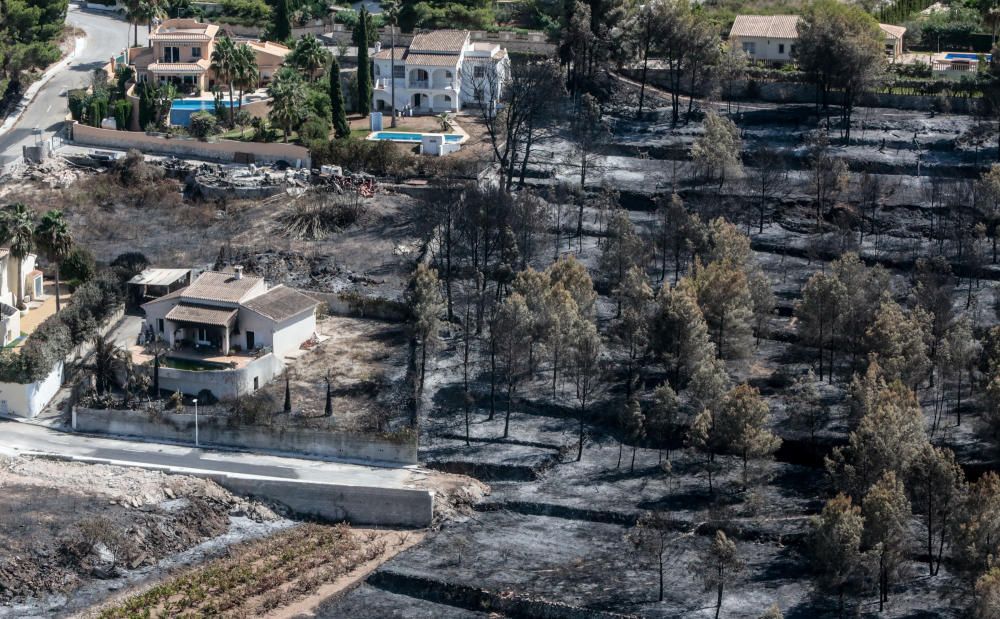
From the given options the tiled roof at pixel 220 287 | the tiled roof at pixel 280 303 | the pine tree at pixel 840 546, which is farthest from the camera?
the tiled roof at pixel 220 287

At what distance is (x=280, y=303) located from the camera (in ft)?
300

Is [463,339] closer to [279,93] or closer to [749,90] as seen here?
[279,93]

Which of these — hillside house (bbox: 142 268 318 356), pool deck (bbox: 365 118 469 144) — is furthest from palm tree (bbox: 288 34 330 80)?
hillside house (bbox: 142 268 318 356)

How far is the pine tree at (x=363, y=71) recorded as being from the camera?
394 feet

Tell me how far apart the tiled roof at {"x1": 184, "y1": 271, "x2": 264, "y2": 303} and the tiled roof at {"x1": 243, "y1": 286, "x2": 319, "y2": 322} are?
75 centimetres

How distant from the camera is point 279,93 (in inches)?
4528

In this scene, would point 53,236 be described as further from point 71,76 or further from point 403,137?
point 71,76

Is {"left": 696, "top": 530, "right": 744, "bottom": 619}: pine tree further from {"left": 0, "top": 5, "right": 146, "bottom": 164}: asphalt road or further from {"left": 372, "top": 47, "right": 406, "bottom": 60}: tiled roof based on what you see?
{"left": 0, "top": 5, "right": 146, "bottom": 164}: asphalt road

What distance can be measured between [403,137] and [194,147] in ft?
43.5

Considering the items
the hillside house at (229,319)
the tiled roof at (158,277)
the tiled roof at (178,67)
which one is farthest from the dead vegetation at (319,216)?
the tiled roof at (178,67)

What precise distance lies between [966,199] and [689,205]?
1576 centimetres

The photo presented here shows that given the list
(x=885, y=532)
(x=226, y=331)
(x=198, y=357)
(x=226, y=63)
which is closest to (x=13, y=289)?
(x=198, y=357)

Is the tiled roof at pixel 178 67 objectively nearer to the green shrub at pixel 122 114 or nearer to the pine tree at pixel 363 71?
the green shrub at pixel 122 114

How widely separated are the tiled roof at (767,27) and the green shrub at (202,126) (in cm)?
3640
